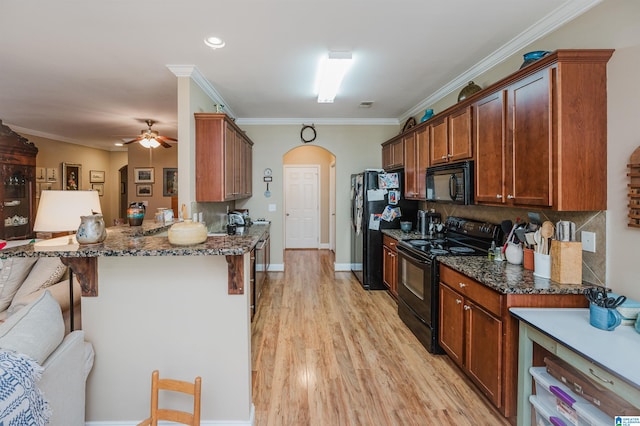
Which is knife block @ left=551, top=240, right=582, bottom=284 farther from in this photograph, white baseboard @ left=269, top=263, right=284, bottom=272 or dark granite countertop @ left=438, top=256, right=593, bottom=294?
white baseboard @ left=269, top=263, right=284, bottom=272

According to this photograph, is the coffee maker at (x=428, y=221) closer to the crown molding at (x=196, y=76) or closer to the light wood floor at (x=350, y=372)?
the light wood floor at (x=350, y=372)

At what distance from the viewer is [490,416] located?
2043 millimetres

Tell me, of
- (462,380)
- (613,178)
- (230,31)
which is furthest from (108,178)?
(613,178)

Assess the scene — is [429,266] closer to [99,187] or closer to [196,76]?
[196,76]

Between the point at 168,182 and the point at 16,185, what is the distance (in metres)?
2.78

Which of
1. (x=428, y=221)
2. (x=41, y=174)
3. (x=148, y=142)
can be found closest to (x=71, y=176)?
(x=41, y=174)

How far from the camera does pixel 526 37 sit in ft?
8.23

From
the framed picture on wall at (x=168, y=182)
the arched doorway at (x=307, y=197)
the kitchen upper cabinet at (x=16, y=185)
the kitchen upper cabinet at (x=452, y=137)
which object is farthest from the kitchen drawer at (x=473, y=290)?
the framed picture on wall at (x=168, y=182)

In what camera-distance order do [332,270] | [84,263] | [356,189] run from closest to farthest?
[84,263] → [356,189] → [332,270]

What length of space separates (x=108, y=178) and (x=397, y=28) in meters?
8.62

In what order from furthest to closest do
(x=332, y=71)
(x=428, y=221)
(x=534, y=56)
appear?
(x=428, y=221)
(x=332, y=71)
(x=534, y=56)

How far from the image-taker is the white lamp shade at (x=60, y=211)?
2000mm

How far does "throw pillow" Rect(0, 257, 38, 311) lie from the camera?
248cm

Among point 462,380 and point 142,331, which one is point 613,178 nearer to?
point 462,380
